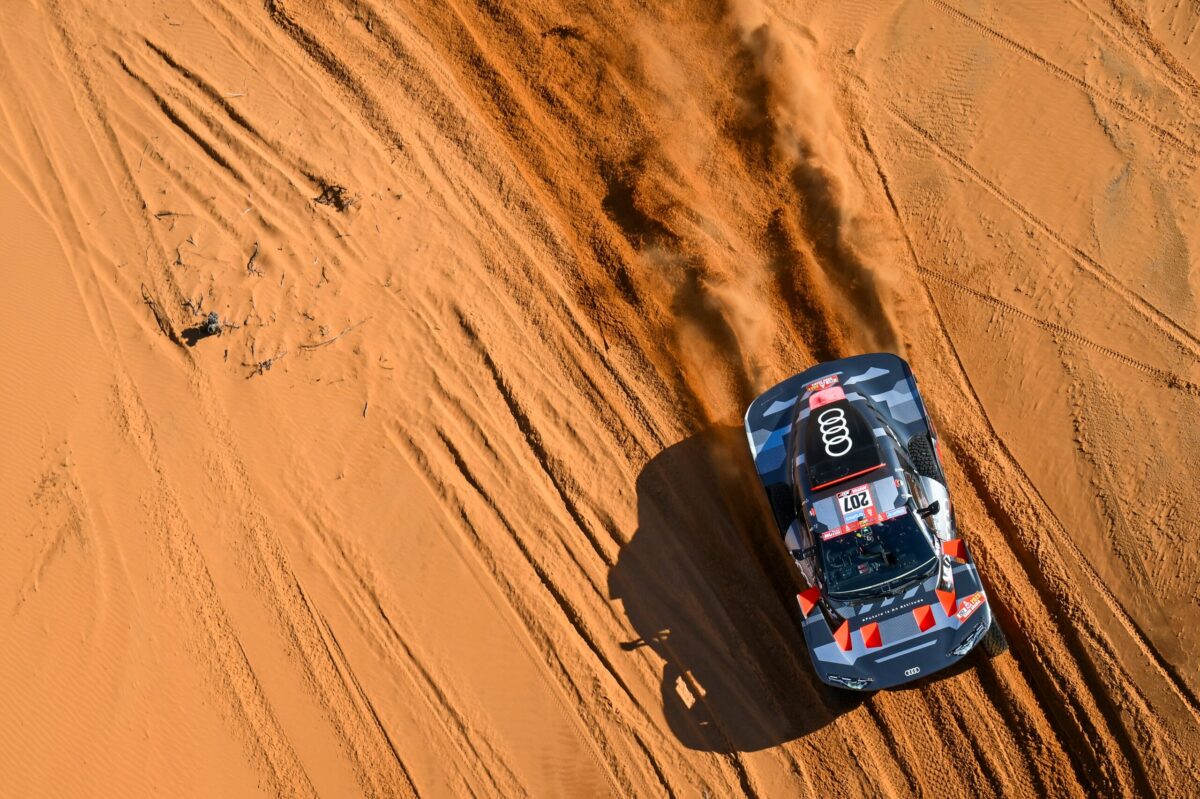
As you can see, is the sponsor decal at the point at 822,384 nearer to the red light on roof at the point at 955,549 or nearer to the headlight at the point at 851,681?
the red light on roof at the point at 955,549

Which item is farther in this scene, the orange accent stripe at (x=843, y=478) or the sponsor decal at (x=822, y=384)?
the sponsor decal at (x=822, y=384)

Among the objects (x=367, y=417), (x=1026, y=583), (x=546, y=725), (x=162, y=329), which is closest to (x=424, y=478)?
(x=367, y=417)

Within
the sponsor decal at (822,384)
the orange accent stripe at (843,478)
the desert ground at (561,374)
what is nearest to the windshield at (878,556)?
the orange accent stripe at (843,478)

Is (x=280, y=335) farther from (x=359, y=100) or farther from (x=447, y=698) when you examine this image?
(x=447, y=698)

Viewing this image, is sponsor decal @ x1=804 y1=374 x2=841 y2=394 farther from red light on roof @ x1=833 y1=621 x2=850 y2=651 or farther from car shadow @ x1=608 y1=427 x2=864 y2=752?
red light on roof @ x1=833 y1=621 x2=850 y2=651

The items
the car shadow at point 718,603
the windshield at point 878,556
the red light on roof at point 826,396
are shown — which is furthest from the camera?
the car shadow at point 718,603

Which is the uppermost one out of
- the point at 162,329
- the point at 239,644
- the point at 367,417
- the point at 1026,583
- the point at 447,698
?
the point at 162,329

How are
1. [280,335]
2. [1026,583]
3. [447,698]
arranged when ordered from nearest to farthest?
[1026,583], [447,698], [280,335]

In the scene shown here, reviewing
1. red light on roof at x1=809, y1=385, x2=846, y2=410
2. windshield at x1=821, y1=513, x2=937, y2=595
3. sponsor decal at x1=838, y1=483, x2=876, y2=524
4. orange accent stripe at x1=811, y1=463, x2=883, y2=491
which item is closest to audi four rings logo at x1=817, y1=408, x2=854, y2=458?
red light on roof at x1=809, y1=385, x2=846, y2=410

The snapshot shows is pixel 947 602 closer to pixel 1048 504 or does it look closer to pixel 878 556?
pixel 878 556
